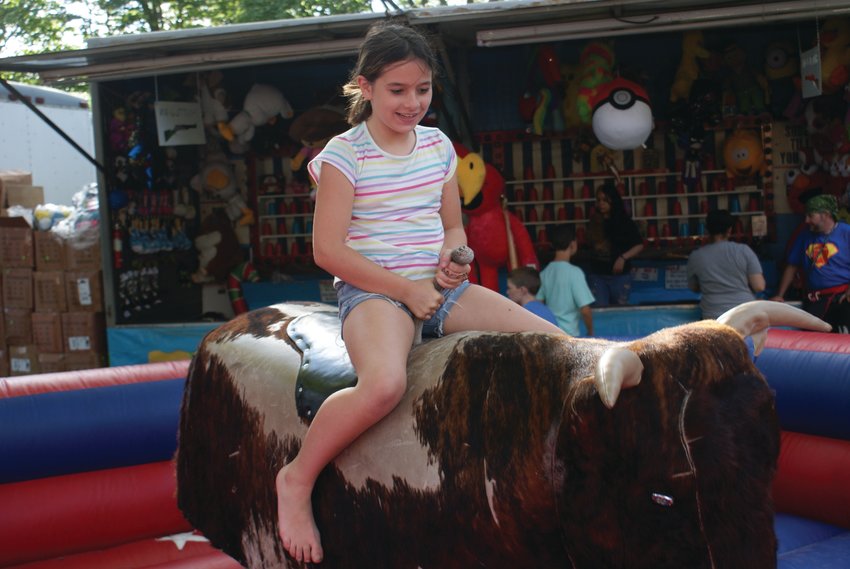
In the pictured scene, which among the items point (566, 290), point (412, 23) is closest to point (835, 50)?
point (566, 290)

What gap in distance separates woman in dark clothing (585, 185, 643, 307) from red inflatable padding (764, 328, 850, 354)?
12.4ft

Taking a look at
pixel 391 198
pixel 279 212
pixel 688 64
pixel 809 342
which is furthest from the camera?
pixel 279 212

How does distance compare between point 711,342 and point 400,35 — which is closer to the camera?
point 711,342

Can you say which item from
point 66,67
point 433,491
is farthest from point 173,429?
point 66,67

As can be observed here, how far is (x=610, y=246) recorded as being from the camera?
8.43 meters

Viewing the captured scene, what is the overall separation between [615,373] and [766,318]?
55 centimetres

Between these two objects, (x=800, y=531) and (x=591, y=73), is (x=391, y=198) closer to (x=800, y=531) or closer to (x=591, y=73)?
(x=800, y=531)

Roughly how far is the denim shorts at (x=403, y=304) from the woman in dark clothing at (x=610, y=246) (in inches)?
227

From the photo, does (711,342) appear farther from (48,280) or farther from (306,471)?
(48,280)

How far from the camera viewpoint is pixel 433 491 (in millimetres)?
2326


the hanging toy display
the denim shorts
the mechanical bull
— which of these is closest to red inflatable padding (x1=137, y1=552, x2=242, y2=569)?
the mechanical bull

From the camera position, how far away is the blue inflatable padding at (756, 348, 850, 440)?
415 cm

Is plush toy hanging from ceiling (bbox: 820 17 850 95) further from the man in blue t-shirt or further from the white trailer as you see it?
the white trailer

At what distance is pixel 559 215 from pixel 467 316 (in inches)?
249
